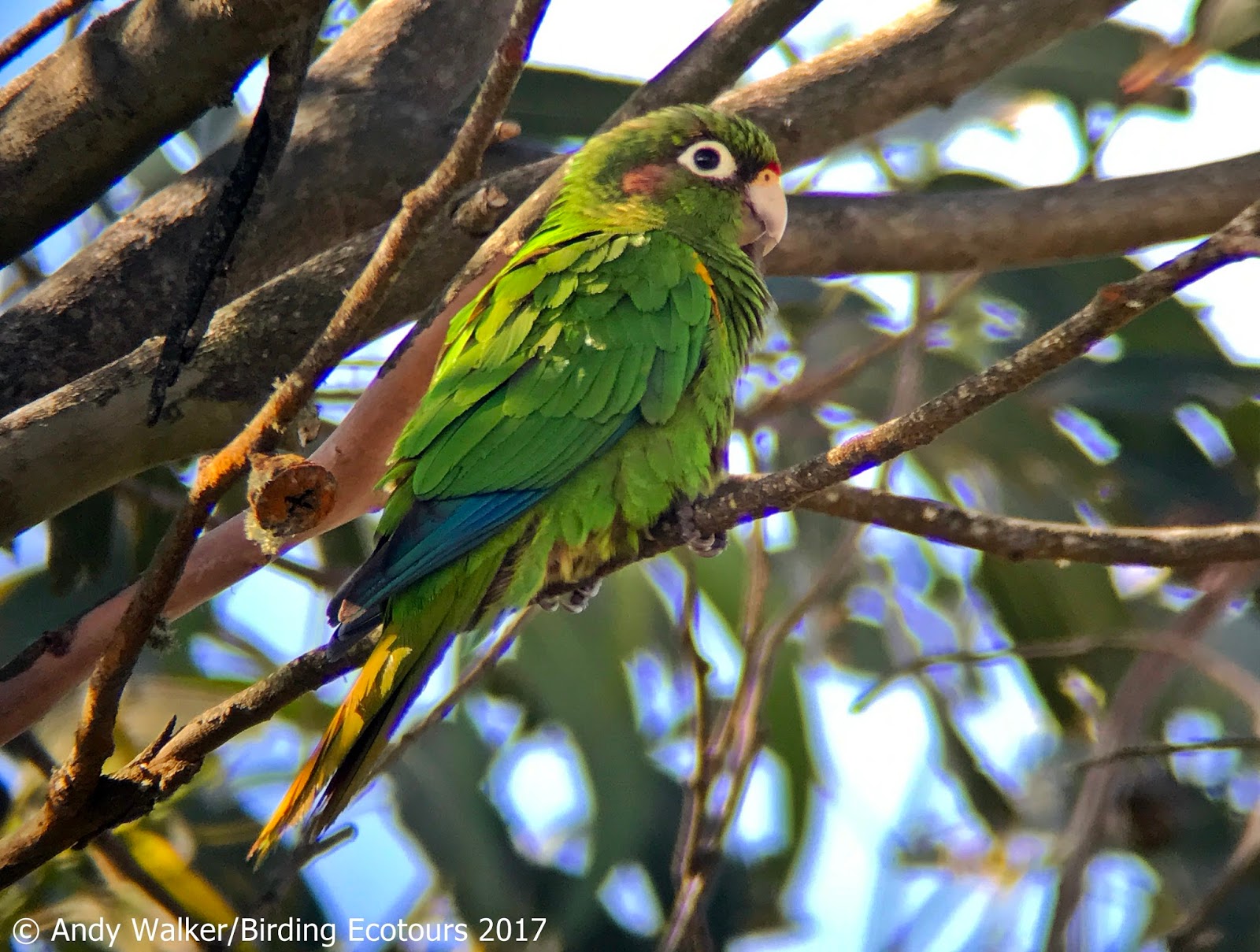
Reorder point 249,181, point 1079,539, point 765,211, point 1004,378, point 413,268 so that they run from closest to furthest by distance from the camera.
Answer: point 1004,378
point 249,181
point 1079,539
point 413,268
point 765,211

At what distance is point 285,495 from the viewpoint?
141 cm

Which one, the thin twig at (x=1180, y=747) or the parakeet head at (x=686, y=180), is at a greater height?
the parakeet head at (x=686, y=180)

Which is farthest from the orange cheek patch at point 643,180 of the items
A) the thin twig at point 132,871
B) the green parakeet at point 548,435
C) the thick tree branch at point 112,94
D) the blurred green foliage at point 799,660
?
the thin twig at point 132,871

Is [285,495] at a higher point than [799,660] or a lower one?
lower

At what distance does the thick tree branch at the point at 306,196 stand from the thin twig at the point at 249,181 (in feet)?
Answer: 1.34

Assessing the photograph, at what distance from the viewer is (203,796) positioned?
9.94 feet

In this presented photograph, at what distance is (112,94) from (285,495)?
0.85m

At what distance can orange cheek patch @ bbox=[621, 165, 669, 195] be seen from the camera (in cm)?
266

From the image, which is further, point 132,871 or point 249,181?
point 132,871

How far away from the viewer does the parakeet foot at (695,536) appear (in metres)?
1.97

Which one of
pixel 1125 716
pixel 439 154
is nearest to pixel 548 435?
pixel 439 154

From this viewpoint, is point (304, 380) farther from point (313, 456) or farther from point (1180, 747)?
point (1180, 747)

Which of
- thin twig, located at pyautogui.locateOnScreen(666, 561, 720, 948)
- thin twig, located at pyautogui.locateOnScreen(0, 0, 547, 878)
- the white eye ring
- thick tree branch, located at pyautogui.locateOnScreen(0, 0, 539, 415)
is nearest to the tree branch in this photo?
thin twig, located at pyautogui.locateOnScreen(666, 561, 720, 948)

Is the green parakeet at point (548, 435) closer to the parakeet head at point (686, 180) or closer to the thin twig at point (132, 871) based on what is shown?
the parakeet head at point (686, 180)
